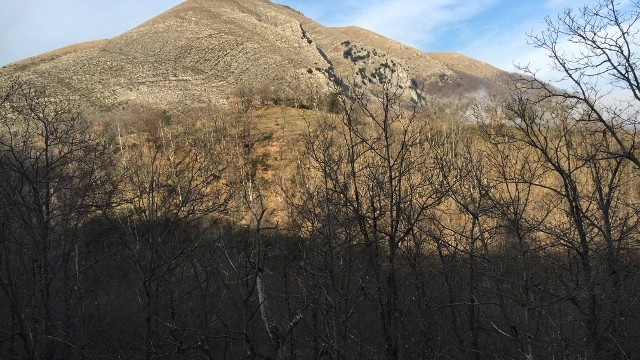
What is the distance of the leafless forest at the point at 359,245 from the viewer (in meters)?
5.06

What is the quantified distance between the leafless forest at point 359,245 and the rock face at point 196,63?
83.1 ft

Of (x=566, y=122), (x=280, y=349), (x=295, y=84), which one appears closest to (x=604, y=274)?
(x=566, y=122)

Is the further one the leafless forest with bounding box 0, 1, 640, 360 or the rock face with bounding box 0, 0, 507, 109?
the rock face with bounding box 0, 0, 507, 109

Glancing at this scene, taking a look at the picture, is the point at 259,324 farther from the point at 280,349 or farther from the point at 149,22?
the point at 149,22

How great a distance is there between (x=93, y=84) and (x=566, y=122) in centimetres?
5262

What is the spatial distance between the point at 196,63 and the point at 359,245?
5691 centimetres

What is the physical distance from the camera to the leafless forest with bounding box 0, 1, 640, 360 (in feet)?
16.6

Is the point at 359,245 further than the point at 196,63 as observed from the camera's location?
No

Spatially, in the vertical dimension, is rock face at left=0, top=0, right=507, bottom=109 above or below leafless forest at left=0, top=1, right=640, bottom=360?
above

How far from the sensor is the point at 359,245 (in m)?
7.62

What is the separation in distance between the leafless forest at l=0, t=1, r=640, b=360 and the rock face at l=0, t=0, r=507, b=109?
25329 mm

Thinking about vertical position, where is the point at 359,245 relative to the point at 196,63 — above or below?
below

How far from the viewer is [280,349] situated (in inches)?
155

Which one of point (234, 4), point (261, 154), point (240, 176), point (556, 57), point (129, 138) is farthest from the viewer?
point (234, 4)
